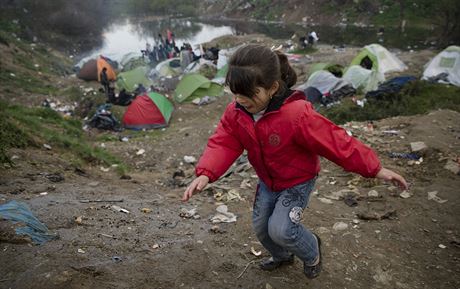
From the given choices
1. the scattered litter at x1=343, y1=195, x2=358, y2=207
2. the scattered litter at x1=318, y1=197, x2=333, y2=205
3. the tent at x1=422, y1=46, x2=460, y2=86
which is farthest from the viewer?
the tent at x1=422, y1=46, x2=460, y2=86

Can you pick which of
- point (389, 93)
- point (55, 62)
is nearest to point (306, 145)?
point (389, 93)

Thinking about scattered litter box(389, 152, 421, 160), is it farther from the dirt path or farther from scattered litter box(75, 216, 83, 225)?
scattered litter box(75, 216, 83, 225)

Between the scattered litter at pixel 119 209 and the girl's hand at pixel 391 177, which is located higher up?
the girl's hand at pixel 391 177

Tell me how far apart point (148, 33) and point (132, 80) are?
24324mm

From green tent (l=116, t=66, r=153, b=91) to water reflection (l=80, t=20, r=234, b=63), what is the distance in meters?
13.2

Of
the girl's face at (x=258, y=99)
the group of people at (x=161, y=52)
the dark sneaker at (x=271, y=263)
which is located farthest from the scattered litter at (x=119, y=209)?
the group of people at (x=161, y=52)

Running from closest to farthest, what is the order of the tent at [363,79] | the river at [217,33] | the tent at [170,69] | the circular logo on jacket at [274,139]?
the circular logo on jacket at [274,139]
the tent at [363,79]
the tent at [170,69]
the river at [217,33]

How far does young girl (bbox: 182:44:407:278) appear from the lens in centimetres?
200

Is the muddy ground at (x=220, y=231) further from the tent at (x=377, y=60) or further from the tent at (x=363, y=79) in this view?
the tent at (x=377, y=60)

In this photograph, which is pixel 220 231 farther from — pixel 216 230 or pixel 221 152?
pixel 221 152

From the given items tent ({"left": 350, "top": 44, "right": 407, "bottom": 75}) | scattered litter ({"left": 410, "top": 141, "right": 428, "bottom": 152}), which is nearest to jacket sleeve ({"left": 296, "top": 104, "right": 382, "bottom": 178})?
scattered litter ({"left": 410, "top": 141, "right": 428, "bottom": 152})

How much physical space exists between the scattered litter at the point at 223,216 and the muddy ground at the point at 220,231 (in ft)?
0.25

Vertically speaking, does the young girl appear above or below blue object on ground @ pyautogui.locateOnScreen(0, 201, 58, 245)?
above

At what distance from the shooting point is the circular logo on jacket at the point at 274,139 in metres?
2.07
